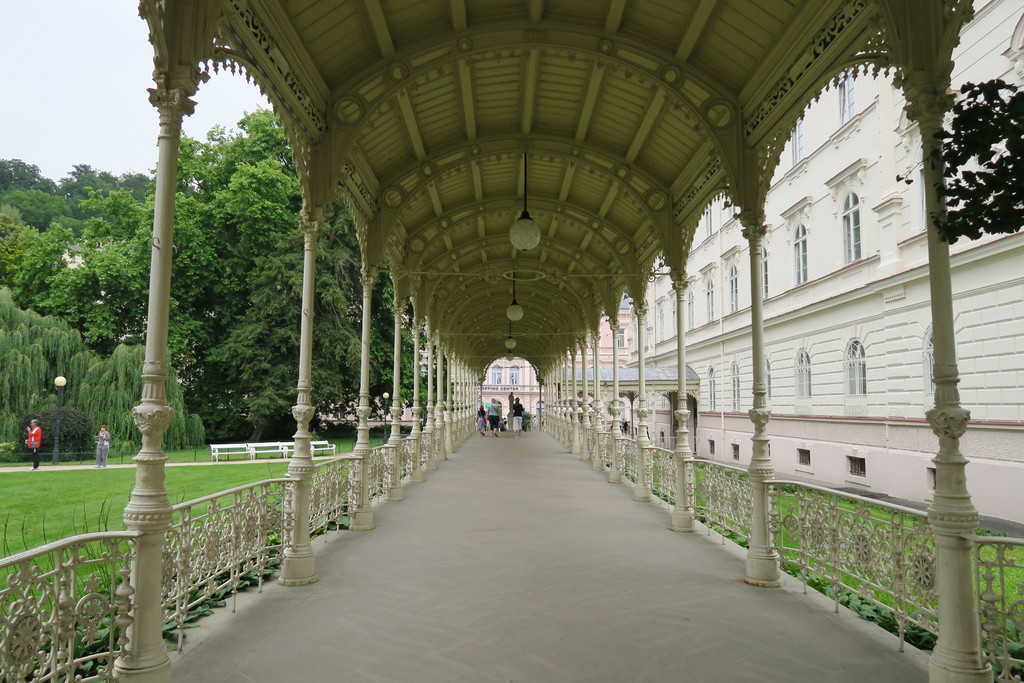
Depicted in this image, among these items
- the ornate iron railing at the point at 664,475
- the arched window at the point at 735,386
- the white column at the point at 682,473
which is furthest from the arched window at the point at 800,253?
the white column at the point at 682,473

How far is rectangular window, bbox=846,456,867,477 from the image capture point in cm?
→ 1639

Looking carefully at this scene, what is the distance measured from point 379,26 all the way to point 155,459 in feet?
15.2

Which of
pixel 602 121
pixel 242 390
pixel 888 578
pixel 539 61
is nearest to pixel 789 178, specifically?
pixel 602 121

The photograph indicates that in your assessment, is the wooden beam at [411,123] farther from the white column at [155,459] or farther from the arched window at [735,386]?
the arched window at [735,386]

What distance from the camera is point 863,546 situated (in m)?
4.95

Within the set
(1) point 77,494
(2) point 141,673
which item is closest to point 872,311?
(2) point 141,673

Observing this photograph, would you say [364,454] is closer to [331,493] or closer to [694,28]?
[331,493]

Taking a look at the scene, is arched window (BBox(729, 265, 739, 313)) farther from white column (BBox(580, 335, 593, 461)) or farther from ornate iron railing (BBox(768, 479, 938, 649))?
ornate iron railing (BBox(768, 479, 938, 649))

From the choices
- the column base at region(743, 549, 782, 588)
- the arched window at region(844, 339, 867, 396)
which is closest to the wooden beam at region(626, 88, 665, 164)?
the column base at region(743, 549, 782, 588)

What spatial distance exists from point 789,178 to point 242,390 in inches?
927

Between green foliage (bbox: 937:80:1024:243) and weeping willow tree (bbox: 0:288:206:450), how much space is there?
23.7 metres

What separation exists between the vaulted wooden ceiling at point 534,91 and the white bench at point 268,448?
13.1 metres

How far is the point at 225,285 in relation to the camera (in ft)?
92.6

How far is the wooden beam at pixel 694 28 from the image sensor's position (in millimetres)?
5777
